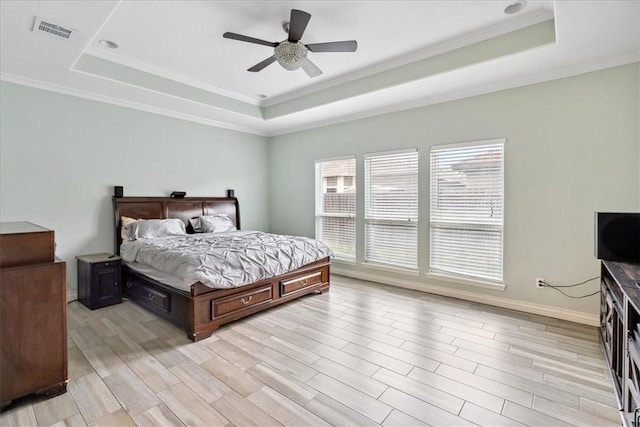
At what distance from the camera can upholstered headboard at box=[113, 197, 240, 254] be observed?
14.5 feet

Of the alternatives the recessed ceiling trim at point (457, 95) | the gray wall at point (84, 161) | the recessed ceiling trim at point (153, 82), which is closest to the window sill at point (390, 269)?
the recessed ceiling trim at point (457, 95)

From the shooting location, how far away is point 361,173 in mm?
5082

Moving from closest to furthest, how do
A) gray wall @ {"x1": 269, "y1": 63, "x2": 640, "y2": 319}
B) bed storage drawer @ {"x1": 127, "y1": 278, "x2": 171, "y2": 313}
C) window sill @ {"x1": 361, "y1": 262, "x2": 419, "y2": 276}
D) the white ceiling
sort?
the white ceiling → gray wall @ {"x1": 269, "y1": 63, "x2": 640, "y2": 319} → bed storage drawer @ {"x1": 127, "y1": 278, "x2": 171, "y2": 313} → window sill @ {"x1": 361, "y1": 262, "x2": 419, "y2": 276}

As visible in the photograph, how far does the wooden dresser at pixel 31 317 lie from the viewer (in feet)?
6.12

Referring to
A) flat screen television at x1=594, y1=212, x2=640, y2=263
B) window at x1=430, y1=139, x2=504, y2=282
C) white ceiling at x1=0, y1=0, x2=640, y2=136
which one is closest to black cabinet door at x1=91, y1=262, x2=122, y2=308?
white ceiling at x1=0, y1=0, x2=640, y2=136

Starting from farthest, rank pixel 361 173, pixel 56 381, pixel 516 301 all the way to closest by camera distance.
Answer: pixel 361 173, pixel 516 301, pixel 56 381


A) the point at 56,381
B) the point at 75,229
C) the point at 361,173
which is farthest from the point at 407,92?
the point at 75,229

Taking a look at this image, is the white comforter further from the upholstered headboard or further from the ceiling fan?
the ceiling fan

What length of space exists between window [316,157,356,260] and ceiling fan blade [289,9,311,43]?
261 centimetres

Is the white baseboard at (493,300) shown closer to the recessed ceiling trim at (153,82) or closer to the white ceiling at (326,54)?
the white ceiling at (326,54)

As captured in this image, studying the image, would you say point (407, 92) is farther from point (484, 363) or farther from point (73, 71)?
point (73, 71)

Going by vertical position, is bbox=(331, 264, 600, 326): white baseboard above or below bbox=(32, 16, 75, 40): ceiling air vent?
below

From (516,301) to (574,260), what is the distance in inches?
30.0

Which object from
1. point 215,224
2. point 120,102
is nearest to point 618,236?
point 215,224
